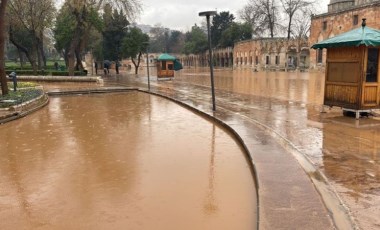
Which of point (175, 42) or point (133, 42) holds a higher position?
point (175, 42)

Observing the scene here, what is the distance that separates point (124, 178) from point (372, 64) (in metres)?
7.86

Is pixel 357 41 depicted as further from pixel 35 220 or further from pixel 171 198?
pixel 35 220

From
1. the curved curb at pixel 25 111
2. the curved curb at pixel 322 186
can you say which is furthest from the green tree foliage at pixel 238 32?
the curved curb at pixel 322 186

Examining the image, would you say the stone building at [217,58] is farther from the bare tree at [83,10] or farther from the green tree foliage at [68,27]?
the bare tree at [83,10]

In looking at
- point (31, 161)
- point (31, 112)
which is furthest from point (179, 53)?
point (31, 161)

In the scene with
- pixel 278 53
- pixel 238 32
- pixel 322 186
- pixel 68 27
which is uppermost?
pixel 238 32

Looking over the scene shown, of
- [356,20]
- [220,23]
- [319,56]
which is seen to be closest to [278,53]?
[319,56]

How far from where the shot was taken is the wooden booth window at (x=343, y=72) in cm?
984

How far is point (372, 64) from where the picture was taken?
9797 mm

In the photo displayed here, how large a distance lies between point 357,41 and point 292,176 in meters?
5.82

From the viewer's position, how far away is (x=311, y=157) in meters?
6.09

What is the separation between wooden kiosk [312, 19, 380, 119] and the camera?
949 centimetres

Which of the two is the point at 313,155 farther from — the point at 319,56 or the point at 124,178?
the point at 319,56

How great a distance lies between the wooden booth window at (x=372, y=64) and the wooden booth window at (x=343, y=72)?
335 millimetres
